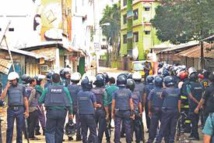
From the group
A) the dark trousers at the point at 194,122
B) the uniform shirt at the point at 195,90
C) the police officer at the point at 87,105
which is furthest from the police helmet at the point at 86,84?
the dark trousers at the point at 194,122

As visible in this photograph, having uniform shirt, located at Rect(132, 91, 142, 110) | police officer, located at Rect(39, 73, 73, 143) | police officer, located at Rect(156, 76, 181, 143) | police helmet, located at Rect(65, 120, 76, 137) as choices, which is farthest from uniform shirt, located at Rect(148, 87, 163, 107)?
police officer, located at Rect(39, 73, 73, 143)

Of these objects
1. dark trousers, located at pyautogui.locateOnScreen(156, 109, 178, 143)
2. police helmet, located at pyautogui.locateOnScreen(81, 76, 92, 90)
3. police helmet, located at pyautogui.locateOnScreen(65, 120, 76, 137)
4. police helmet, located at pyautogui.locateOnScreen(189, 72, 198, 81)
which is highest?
police helmet, located at pyautogui.locateOnScreen(189, 72, 198, 81)

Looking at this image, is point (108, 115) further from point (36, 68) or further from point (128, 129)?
point (36, 68)

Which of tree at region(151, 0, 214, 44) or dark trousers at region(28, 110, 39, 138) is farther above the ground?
tree at region(151, 0, 214, 44)

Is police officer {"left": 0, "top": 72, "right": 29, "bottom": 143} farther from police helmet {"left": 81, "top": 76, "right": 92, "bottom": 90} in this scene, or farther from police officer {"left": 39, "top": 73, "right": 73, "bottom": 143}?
police helmet {"left": 81, "top": 76, "right": 92, "bottom": 90}

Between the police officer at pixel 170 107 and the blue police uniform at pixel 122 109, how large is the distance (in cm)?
85

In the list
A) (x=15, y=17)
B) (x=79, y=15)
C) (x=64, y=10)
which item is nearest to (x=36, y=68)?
(x=15, y=17)

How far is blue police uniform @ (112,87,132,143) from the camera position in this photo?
44.2 ft

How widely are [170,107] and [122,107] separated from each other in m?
1.19

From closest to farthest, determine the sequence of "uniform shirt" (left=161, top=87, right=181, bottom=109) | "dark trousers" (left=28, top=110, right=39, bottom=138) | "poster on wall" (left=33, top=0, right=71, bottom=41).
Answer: "uniform shirt" (left=161, top=87, right=181, bottom=109), "dark trousers" (left=28, top=110, right=39, bottom=138), "poster on wall" (left=33, top=0, right=71, bottom=41)

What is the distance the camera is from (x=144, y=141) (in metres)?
15.0

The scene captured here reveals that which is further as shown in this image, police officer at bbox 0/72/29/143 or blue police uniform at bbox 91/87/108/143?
blue police uniform at bbox 91/87/108/143

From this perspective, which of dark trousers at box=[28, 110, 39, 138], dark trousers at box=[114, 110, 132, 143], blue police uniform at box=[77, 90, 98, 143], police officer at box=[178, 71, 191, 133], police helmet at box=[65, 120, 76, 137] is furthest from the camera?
dark trousers at box=[28, 110, 39, 138]

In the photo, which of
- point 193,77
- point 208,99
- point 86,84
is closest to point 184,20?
point 193,77
